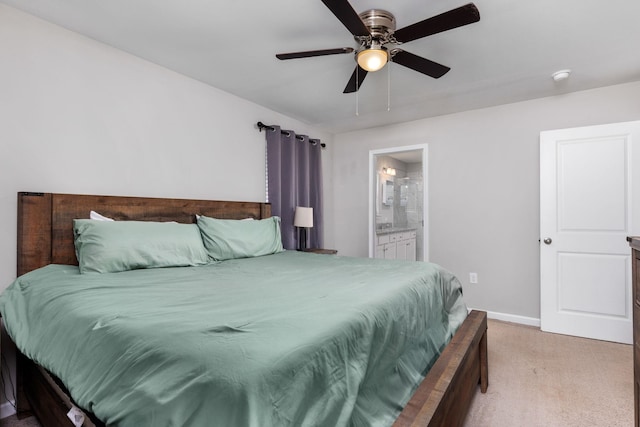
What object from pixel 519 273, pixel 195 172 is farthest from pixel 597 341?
pixel 195 172

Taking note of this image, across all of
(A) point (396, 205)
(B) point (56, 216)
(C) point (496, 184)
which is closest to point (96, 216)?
(B) point (56, 216)

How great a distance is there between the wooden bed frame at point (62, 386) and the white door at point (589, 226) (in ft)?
4.95

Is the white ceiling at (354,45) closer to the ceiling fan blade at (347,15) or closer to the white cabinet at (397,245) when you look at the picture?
the ceiling fan blade at (347,15)

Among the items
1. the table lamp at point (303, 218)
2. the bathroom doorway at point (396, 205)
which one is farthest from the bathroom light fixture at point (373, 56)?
the bathroom doorway at point (396, 205)

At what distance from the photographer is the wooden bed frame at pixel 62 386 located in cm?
124

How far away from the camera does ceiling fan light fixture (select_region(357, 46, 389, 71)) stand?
1.86 meters

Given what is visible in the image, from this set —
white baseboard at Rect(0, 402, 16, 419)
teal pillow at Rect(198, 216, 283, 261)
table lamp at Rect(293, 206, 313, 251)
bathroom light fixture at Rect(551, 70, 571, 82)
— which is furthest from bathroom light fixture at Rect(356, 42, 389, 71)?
white baseboard at Rect(0, 402, 16, 419)

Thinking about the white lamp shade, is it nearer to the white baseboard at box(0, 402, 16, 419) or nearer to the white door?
the white door

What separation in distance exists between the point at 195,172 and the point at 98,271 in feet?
4.30

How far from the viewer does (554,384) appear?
7.07 feet

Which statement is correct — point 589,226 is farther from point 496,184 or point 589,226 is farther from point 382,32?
point 382,32

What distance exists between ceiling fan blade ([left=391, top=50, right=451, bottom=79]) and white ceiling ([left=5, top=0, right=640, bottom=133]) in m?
0.21

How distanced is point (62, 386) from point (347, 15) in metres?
1.99

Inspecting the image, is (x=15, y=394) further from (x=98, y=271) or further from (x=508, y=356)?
(x=508, y=356)
